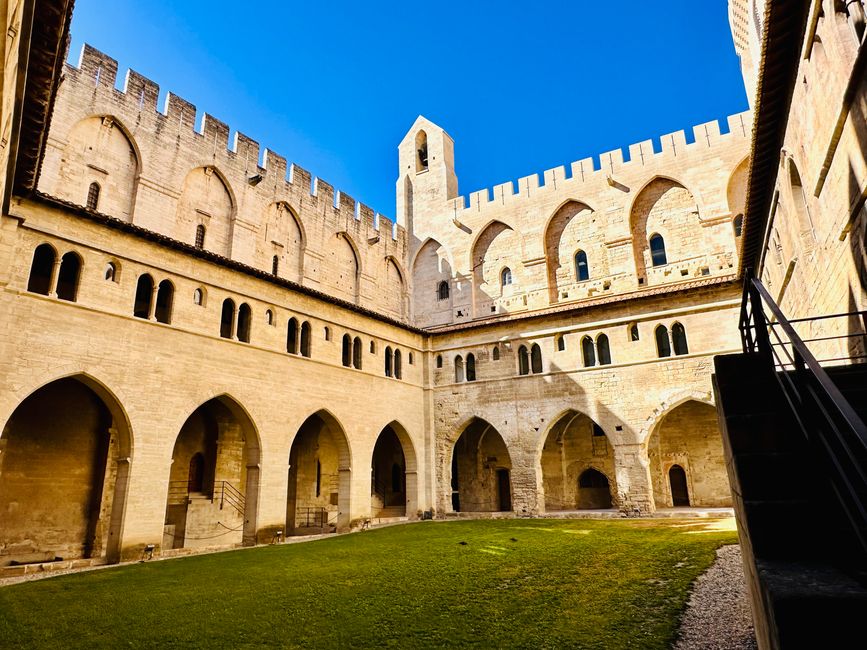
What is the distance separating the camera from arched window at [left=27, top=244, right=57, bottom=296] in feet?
43.6

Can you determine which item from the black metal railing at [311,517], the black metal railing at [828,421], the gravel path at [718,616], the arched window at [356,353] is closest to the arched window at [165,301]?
the arched window at [356,353]

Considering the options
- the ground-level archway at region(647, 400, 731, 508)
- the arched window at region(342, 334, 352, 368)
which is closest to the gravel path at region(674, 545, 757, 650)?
the arched window at region(342, 334, 352, 368)

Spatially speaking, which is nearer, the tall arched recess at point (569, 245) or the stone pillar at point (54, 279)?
the stone pillar at point (54, 279)

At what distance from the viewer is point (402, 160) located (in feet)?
107

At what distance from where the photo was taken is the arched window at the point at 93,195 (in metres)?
17.0

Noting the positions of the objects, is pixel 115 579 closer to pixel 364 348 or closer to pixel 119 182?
pixel 364 348

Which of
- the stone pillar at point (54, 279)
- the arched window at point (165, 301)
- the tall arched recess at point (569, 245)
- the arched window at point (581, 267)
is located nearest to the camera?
the stone pillar at point (54, 279)

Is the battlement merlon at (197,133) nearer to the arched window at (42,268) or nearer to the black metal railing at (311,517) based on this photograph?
the arched window at (42,268)

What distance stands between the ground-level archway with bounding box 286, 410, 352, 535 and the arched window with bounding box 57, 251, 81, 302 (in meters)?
9.36

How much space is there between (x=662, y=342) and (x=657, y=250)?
19.6 ft

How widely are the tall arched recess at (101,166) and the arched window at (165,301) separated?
4354 mm

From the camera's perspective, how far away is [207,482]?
18.4 metres

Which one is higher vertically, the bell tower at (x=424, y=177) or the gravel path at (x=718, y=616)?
the bell tower at (x=424, y=177)

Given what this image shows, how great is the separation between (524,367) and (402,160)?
1668 cm
